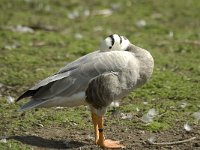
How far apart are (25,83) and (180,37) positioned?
374 centimetres

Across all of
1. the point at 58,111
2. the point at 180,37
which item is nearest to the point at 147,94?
the point at 58,111

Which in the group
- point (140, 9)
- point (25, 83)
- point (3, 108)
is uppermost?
point (140, 9)

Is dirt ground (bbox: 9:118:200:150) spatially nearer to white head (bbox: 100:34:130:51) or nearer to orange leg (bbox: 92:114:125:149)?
orange leg (bbox: 92:114:125:149)

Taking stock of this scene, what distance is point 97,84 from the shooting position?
20.1 ft

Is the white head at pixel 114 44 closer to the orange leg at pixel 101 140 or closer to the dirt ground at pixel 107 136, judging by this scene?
the orange leg at pixel 101 140

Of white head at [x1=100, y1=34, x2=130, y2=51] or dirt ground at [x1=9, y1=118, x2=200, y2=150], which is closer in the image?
dirt ground at [x1=9, y1=118, x2=200, y2=150]

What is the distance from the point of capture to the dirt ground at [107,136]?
6148 millimetres

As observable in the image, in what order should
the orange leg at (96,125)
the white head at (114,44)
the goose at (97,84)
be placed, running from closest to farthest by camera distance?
the goose at (97,84)
the orange leg at (96,125)
the white head at (114,44)

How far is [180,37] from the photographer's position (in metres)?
11.2

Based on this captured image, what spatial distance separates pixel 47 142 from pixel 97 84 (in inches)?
31.5

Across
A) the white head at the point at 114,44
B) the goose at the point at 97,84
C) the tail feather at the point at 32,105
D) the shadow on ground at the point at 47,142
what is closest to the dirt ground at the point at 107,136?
the shadow on ground at the point at 47,142

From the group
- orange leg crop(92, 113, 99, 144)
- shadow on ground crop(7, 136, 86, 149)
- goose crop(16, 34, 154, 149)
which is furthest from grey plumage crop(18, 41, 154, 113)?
shadow on ground crop(7, 136, 86, 149)

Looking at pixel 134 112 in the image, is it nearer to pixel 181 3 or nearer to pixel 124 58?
pixel 124 58

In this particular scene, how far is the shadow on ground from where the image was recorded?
20.3 feet
